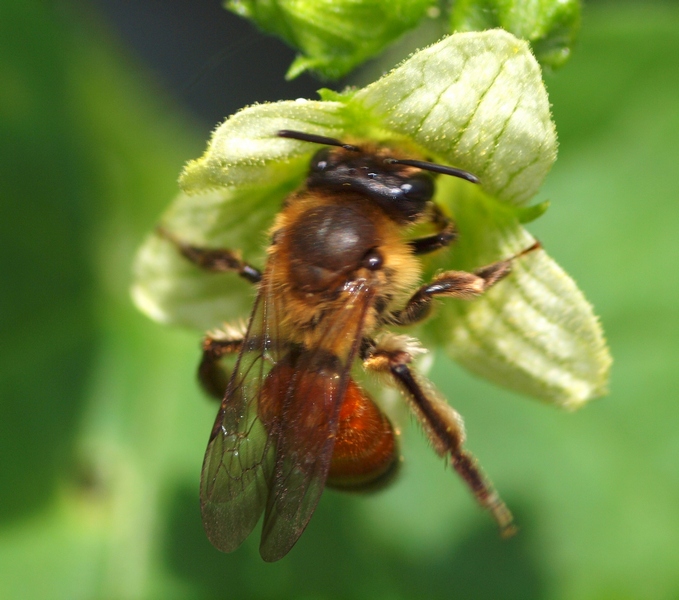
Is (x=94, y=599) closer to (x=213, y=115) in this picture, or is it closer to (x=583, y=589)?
(x=583, y=589)

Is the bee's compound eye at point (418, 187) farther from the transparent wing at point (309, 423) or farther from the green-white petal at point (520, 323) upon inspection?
the transparent wing at point (309, 423)

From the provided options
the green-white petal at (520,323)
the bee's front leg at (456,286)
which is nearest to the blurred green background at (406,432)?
the green-white petal at (520,323)

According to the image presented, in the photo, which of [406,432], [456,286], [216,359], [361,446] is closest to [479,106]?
[456,286]

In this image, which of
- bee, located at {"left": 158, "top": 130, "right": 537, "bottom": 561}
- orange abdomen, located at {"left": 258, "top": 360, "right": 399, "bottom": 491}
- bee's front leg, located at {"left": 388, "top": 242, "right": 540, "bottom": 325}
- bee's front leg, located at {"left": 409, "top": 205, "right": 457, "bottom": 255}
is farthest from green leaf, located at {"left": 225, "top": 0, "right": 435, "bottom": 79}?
orange abdomen, located at {"left": 258, "top": 360, "right": 399, "bottom": 491}

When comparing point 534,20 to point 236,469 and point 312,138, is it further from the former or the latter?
point 236,469

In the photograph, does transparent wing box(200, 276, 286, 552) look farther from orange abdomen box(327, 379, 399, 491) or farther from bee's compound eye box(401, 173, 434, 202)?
bee's compound eye box(401, 173, 434, 202)
